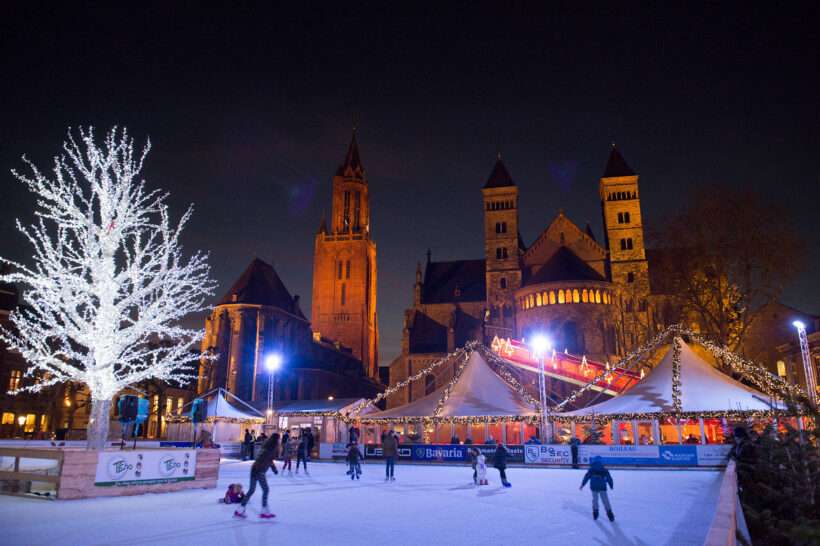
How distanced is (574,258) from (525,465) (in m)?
33.9

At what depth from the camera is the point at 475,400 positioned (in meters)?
30.6

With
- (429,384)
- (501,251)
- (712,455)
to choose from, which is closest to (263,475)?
(712,455)

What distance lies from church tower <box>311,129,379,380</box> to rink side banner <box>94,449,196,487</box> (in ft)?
213

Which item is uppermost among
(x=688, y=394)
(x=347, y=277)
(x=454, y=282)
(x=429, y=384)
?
(x=347, y=277)

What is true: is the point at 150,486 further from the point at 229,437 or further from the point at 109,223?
the point at 229,437

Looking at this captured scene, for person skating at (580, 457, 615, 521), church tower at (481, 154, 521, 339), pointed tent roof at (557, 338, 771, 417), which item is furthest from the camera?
church tower at (481, 154, 521, 339)

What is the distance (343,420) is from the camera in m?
33.4

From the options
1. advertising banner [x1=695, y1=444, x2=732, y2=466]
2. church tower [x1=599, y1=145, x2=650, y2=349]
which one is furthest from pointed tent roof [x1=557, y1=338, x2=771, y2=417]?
church tower [x1=599, y1=145, x2=650, y2=349]

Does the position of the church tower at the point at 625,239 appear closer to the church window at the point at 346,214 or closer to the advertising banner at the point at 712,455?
the advertising banner at the point at 712,455

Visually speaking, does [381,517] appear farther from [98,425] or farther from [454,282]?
[454,282]

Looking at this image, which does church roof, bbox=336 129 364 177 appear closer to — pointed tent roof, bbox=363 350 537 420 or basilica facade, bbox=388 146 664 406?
basilica facade, bbox=388 146 664 406

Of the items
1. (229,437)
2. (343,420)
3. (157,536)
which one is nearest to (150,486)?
(157,536)

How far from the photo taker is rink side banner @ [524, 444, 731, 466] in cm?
2372

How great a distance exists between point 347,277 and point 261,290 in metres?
16.5
